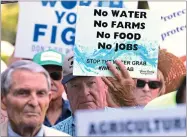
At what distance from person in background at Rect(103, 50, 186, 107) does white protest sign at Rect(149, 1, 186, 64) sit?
0.27 feet

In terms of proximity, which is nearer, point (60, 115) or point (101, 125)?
point (101, 125)

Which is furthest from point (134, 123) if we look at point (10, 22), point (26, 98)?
point (10, 22)

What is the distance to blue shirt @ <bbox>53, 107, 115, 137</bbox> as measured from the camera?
4668 millimetres

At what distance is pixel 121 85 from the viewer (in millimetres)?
4754

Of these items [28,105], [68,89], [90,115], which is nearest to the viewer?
[90,115]

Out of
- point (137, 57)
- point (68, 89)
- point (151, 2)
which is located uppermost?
point (151, 2)

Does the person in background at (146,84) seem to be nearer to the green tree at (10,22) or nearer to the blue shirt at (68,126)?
the blue shirt at (68,126)

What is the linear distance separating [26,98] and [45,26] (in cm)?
77

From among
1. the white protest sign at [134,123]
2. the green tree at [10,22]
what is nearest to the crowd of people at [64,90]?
the green tree at [10,22]

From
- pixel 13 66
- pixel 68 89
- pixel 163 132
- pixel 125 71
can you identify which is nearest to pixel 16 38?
pixel 13 66

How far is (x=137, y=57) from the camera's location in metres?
4.70

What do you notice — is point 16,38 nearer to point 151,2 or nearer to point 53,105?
point 53,105

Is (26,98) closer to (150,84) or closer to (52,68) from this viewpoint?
(52,68)

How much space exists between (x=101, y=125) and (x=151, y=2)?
60.8 inches
